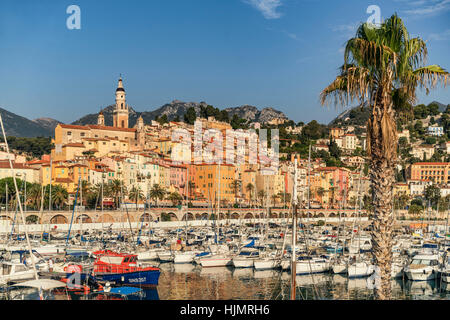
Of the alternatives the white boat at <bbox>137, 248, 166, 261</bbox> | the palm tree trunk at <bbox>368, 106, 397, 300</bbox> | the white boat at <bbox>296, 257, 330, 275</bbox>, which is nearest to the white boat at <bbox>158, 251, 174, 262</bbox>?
the white boat at <bbox>137, 248, 166, 261</bbox>

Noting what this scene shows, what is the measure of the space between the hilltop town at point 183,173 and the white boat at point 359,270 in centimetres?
2274

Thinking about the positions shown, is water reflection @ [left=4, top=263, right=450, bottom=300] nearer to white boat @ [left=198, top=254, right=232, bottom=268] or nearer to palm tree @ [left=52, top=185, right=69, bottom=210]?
white boat @ [left=198, top=254, right=232, bottom=268]

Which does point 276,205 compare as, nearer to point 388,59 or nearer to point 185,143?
point 185,143

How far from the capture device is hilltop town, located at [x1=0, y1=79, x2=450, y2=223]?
74.6 meters

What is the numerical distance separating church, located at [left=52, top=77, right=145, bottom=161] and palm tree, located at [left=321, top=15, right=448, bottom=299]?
8822 cm

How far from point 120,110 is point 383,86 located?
401ft

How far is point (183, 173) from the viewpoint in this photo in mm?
97500

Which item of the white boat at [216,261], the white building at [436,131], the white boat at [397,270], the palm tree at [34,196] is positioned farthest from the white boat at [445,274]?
the white building at [436,131]

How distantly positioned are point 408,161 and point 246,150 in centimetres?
5209

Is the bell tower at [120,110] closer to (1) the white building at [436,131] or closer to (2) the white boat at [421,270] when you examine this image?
(2) the white boat at [421,270]

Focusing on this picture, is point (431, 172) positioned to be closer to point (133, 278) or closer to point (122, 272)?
point (133, 278)

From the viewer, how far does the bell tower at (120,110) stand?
124 meters

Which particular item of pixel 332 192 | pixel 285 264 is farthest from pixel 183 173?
pixel 285 264

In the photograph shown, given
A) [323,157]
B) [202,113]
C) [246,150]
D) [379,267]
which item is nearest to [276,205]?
[246,150]
